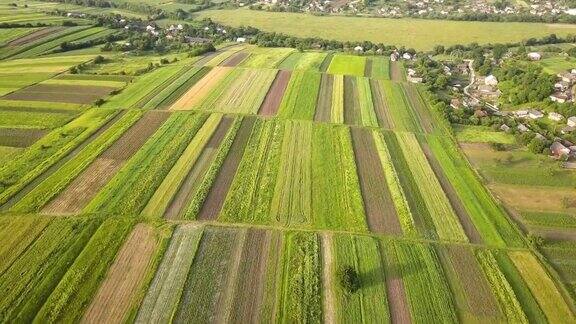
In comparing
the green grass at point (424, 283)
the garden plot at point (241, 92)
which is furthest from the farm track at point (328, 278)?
the garden plot at point (241, 92)

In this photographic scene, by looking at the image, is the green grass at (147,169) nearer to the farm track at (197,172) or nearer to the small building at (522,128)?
the farm track at (197,172)

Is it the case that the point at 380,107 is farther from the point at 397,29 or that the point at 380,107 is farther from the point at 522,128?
the point at 397,29

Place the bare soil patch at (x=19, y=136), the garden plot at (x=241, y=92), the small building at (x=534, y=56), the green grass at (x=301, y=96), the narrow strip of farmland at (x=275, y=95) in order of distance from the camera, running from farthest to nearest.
Answer: the small building at (x=534, y=56) → the garden plot at (x=241, y=92) → the narrow strip of farmland at (x=275, y=95) → the green grass at (x=301, y=96) → the bare soil patch at (x=19, y=136)

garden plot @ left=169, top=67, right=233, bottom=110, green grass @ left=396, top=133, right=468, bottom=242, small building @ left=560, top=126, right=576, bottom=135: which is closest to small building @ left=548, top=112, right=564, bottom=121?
small building @ left=560, top=126, right=576, bottom=135

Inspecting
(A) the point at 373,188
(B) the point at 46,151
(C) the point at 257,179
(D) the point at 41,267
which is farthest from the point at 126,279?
(B) the point at 46,151

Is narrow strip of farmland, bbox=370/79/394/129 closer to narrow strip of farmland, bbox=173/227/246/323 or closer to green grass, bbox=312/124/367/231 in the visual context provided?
green grass, bbox=312/124/367/231
